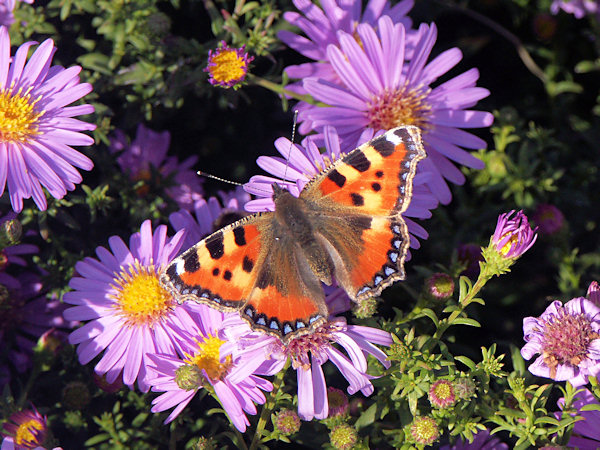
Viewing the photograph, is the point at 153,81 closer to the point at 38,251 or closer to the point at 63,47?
the point at 63,47

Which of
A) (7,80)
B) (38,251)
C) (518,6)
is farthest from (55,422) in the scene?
(518,6)

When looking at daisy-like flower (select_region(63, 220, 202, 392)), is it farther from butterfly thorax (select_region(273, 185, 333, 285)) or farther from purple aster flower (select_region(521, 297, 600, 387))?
purple aster flower (select_region(521, 297, 600, 387))

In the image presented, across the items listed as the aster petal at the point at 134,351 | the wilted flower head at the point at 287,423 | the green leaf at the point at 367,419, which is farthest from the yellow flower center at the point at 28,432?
the green leaf at the point at 367,419

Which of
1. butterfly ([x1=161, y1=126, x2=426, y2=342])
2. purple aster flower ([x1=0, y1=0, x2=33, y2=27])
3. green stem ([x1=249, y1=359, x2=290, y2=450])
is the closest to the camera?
butterfly ([x1=161, y1=126, x2=426, y2=342])

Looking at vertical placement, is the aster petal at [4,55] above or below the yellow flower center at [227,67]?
above

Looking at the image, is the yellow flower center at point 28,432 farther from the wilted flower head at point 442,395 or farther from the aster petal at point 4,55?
the wilted flower head at point 442,395

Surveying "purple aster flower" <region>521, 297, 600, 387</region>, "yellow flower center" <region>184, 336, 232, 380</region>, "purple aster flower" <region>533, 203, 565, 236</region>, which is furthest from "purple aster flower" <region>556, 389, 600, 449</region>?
"yellow flower center" <region>184, 336, 232, 380</region>
